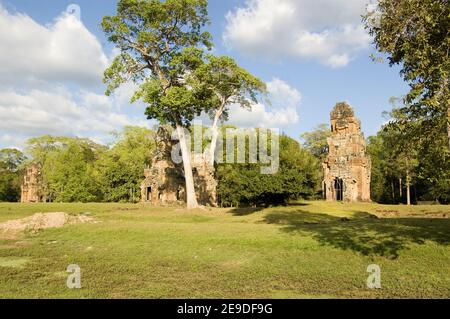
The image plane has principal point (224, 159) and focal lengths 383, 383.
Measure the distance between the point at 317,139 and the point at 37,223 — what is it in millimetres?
59689

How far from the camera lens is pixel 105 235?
56.6 ft

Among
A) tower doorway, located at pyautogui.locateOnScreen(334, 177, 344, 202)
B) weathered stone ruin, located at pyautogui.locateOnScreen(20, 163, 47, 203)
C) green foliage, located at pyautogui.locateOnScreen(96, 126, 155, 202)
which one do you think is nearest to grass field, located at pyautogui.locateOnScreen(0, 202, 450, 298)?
tower doorway, located at pyautogui.locateOnScreen(334, 177, 344, 202)

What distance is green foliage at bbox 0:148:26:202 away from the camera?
6962cm

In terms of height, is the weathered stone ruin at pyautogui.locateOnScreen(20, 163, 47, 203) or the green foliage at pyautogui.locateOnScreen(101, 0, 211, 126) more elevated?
the green foliage at pyautogui.locateOnScreen(101, 0, 211, 126)

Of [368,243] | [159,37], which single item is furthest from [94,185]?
[368,243]

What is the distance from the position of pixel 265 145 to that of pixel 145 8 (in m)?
19.3

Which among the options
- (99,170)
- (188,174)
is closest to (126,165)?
(99,170)

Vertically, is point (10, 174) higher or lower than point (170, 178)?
higher

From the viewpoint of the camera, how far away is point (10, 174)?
72.3m

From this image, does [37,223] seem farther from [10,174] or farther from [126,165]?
[10,174]

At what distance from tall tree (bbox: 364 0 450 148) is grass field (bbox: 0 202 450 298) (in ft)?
13.1

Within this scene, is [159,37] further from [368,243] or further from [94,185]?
[94,185]

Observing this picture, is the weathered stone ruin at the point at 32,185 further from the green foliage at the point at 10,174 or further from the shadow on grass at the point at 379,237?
the shadow on grass at the point at 379,237

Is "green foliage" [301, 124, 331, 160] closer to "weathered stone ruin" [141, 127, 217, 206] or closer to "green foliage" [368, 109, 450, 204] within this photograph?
"green foliage" [368, 109, 450, 204]
